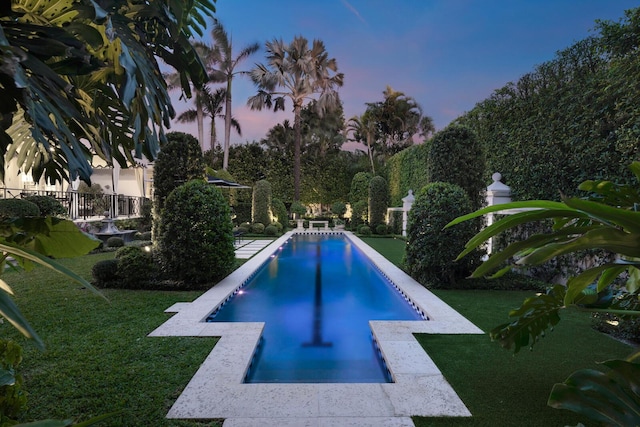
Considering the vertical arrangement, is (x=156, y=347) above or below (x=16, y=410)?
below

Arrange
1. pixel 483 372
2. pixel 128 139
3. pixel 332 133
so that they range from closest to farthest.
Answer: pixel 128 139 → pixel 483 372 → pixel 332 133

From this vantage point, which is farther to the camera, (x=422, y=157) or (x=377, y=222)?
(x=377, y=222)

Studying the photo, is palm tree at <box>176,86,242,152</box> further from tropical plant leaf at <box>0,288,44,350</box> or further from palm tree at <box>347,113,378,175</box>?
→ tropical plant leaf at <box>0,288,44,350</box>

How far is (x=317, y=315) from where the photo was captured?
5.82 metres

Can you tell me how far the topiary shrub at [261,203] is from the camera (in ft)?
63.9

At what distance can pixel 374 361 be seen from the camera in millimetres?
3881

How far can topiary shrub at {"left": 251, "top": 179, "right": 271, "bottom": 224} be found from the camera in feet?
63.9

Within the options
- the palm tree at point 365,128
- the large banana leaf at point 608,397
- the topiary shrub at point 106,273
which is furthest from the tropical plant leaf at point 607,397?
the palm tree at point 365,128

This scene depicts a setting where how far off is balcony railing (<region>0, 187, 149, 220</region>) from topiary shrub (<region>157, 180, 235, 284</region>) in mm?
6859

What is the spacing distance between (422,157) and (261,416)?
44.9 ft

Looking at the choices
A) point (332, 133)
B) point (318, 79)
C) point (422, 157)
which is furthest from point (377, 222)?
point (332, 133)

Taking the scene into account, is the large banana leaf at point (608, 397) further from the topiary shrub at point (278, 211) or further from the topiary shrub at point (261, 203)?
the topiary shrub at point (278, 211)

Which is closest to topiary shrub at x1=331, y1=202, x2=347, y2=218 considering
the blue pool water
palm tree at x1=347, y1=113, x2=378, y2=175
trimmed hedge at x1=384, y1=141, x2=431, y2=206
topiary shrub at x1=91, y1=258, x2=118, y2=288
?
trimmed hedge at x1=384, y1=141, x2=431, y2=206

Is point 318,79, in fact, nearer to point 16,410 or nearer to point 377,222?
point 377,222
